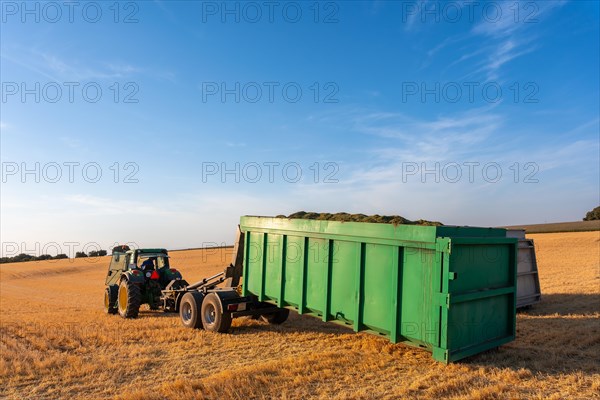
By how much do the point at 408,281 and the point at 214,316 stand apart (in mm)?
5105

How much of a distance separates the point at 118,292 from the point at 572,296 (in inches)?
570

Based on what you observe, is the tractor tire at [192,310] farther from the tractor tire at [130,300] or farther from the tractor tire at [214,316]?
the tractor tire at [130,300]

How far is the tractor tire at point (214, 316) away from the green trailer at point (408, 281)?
63.8 inches

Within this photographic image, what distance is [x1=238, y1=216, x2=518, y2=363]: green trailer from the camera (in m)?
5.91

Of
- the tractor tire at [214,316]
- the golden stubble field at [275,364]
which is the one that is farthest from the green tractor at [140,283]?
the tractor tire at [214,316]

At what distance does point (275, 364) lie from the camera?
652cm

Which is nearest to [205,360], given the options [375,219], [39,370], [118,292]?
[39,370]

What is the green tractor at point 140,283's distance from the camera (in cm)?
1227

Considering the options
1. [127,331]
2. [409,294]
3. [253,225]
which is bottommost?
[127,331]

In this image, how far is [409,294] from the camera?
616 centimetres

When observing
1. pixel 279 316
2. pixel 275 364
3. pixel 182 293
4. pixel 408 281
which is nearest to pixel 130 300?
pixel 182 293

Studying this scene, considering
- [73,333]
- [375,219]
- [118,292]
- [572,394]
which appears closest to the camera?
[572,394]

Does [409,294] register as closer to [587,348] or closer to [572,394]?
[572,394]

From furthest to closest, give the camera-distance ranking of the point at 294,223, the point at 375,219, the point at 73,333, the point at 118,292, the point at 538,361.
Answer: the point at 118,292 < the point at 73,333 < the point at 294,223 < the point at 375,219 < the point at 538,361
